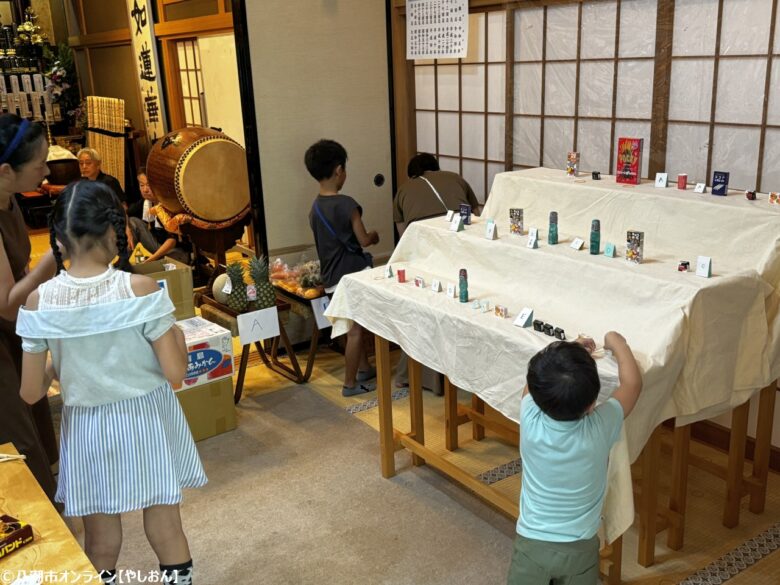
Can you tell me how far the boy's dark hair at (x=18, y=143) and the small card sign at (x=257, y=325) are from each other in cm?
176

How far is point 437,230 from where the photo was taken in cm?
341

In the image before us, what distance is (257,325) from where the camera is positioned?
4.22 m

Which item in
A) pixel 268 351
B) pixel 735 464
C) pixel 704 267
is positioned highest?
pixel 704 267

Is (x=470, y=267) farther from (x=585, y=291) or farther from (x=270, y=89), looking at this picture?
(x=270, y=89)

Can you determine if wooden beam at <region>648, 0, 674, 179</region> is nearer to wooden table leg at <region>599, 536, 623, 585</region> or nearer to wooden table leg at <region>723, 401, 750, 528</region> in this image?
wooden table leg at <region>723, 401, 750, 528</region>

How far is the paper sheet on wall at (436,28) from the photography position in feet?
14.4

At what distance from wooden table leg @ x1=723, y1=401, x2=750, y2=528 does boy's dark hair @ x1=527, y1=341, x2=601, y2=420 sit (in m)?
1.25

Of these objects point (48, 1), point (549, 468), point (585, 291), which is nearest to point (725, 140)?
point (585, 291)

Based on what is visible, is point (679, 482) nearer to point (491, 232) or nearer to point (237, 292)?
point (491, 232)

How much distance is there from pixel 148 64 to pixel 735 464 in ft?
22.2

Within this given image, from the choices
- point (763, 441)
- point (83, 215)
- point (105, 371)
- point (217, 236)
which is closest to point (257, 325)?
point (217, 236)

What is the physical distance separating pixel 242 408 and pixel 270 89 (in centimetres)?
201

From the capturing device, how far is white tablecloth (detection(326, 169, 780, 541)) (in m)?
2.36

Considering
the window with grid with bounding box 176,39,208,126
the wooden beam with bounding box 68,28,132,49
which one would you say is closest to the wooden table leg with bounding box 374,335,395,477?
the window with grid with bounding box 176,39,208,126
